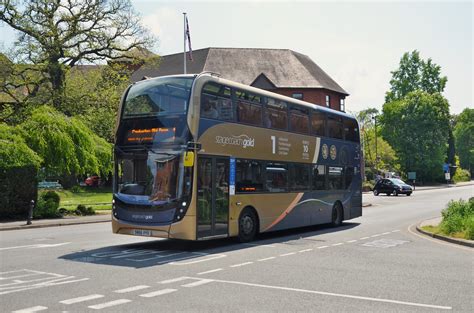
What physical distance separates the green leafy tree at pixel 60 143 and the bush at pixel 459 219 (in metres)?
17.0

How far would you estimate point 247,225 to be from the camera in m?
15.5

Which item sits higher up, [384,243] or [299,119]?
[299,119]

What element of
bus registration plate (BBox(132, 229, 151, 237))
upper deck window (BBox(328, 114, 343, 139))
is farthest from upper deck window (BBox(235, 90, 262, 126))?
upper deck window (BBox(328, 114, 343, 139))

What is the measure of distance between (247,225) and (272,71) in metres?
64.5

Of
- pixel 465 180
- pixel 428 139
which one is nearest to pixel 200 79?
pixel 428 139

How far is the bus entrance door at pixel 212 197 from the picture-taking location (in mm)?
13406

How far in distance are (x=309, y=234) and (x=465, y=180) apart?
105496 millimetres

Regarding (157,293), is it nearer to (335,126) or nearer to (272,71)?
(335,126)

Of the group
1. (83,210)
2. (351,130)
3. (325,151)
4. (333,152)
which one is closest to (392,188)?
(351,130)

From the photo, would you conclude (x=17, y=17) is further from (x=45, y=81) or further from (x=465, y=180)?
(x=465, y=180)

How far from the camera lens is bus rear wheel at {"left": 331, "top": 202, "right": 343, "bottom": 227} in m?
20.9

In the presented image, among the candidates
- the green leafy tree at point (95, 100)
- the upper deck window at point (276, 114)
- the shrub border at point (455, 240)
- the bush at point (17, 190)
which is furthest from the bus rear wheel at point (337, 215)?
the green leafy tree at point (95, 100)

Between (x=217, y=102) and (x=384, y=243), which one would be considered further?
(x=384, y=243)

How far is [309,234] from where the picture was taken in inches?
723
